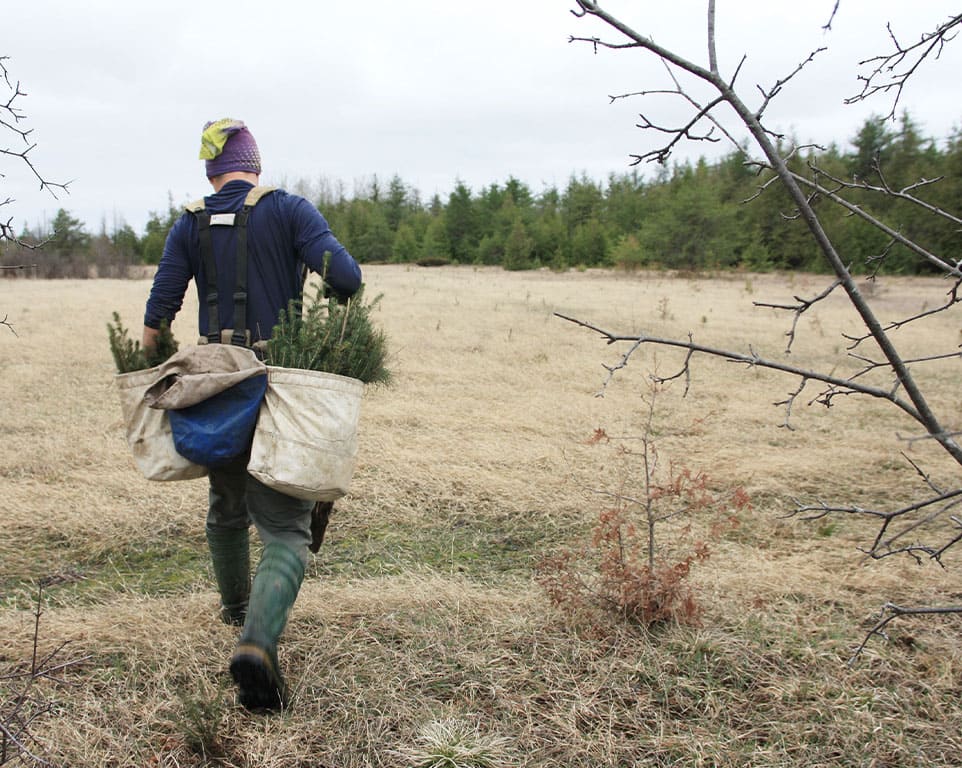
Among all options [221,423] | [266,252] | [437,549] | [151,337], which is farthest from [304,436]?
[437,549]

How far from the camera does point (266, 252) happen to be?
2746 mm

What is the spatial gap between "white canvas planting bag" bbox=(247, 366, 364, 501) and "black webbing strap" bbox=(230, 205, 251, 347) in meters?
0.32

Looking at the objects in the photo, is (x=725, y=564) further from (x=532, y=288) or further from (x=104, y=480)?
(x=532, y=288)

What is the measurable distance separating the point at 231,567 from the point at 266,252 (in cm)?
118

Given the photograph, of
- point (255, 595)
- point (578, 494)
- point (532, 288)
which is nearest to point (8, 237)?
point (255, 595)

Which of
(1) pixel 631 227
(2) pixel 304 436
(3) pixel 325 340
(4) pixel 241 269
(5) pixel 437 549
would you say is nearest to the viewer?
(2) pixel 304 436

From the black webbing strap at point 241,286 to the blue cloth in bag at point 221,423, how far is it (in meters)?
0.30

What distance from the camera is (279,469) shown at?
2387 mm

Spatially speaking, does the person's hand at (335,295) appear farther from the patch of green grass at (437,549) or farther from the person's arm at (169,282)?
the patch of green grass at (437,549)

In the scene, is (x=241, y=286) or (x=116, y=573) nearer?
(x=241, y=286)

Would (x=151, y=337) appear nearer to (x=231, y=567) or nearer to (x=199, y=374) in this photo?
(x=199, y=374)

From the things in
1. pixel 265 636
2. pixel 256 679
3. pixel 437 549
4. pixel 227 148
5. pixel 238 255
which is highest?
pixel 227 148

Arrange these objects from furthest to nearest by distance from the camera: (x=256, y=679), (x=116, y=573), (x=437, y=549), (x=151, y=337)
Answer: (x=437, y=549), (x=116, y=573), (x=151, y=337), (x=256, y=679)

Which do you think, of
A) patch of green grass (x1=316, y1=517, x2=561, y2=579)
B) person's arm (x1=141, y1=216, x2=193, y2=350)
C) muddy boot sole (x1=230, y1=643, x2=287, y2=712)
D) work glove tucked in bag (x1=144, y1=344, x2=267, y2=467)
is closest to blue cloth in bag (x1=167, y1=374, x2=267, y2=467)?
work glove tucked in bag (x1=144, y1=344, x2=267, y2=467)
